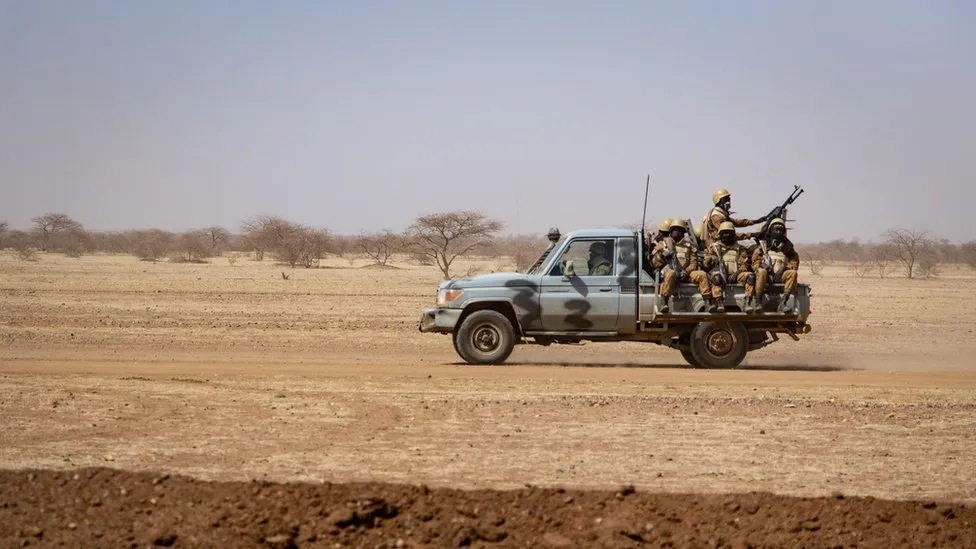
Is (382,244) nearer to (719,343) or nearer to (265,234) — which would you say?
(265,234)

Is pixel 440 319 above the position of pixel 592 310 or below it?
below

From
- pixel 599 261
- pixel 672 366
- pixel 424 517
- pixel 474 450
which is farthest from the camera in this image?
pixel 672 366

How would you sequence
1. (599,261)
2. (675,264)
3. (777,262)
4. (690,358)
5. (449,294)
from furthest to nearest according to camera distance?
1. (690,358)
2. (449,294)
3. (599,261)
4. (777,262)
5. (675,264)

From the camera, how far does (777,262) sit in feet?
54.3

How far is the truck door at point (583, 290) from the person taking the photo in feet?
54.5

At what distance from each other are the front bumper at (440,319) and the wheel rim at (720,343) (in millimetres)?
3768

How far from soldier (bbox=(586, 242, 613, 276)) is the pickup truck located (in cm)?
5

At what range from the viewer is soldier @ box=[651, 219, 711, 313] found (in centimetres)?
1634

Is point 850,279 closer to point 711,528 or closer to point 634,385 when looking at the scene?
point 634,385

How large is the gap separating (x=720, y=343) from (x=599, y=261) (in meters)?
2.23

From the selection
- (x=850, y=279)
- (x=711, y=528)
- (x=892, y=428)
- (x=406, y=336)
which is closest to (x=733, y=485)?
(x=711, y=528)

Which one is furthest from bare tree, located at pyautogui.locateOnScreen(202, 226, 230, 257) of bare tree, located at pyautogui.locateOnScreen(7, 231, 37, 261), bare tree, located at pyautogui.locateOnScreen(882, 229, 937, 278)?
bare tree, located at pyautogui.locateOnScreen(882, 229, 937, 278)

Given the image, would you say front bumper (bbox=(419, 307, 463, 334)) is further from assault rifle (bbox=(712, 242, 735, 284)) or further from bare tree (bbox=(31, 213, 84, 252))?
bare tree (bbox=(31, 213, 84, 252))

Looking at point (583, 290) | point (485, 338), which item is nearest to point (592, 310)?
point (583, 290)
